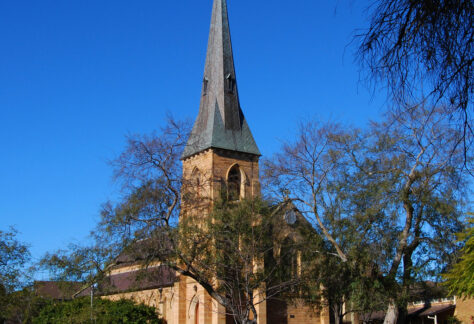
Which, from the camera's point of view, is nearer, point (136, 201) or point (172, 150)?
point (136, 201)

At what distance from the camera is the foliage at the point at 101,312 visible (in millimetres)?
30125

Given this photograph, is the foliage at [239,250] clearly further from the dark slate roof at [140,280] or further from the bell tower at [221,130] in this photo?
the bell tower at [221,130]

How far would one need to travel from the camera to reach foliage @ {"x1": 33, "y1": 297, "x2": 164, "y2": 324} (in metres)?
30.1

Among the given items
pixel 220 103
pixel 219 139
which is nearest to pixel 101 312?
pixel 219 139

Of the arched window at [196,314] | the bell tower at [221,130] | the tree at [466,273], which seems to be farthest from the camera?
the bell tower at [221,130]

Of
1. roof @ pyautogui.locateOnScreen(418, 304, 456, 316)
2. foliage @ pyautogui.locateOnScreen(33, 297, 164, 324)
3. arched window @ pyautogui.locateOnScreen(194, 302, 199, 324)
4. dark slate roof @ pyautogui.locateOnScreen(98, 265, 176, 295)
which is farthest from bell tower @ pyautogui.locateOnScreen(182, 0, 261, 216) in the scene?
roof @ pyautogui.locateOnScreen(418, 304, 456, 316)

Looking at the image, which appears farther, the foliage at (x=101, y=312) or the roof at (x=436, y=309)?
the roof at (x=436, y=309)

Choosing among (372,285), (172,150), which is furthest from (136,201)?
(372,285)

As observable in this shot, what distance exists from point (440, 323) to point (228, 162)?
18527 millimetres

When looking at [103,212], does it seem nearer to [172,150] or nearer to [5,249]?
[172,150]

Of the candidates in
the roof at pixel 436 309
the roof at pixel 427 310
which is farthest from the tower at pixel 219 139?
the roof at pixel 436 309

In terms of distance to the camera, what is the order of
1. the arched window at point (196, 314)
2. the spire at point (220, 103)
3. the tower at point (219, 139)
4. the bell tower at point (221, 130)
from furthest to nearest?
the spire at point (220, 103), the bell tower at point (221, 130), the tower at point (219, 139), the arched window at point (196, 314)

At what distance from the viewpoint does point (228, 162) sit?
3969cm

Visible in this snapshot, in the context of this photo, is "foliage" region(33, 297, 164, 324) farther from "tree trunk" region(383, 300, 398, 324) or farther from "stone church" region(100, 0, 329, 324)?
"tree trunk" region(383, 300, 398, 324)
